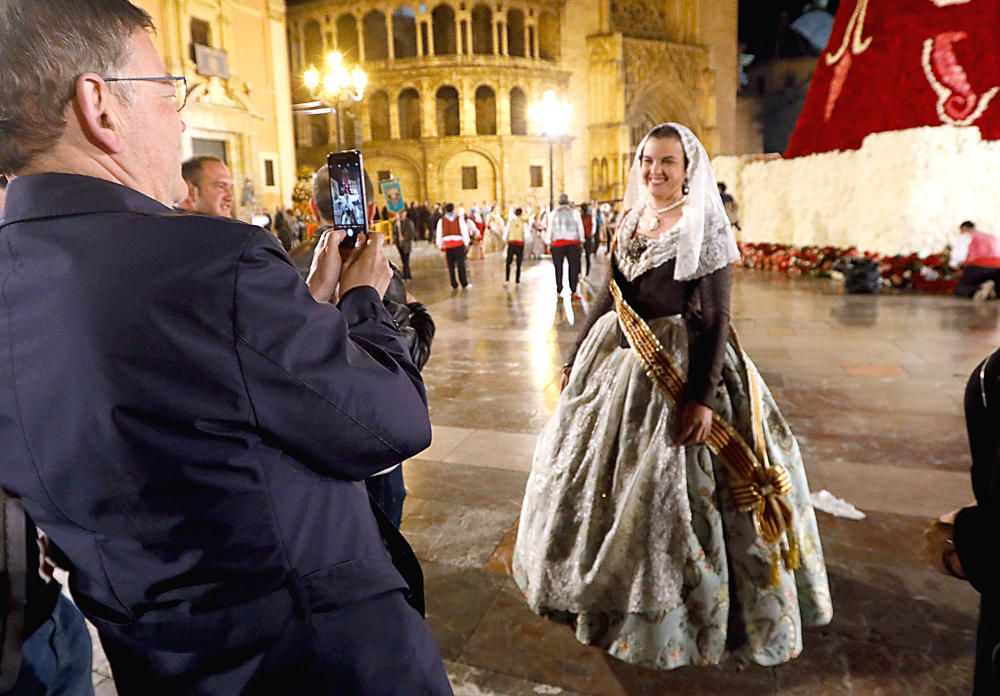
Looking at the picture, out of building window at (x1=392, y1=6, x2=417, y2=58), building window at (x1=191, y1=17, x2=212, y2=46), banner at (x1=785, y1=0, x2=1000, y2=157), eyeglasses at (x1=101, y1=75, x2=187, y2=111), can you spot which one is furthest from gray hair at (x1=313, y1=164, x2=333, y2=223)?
→ building window at (x1=392, y1=6, x2=417, y2=58)

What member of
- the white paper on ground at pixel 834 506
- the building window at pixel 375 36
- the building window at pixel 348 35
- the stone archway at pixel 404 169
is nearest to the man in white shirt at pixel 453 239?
the white paper on ground at pixel 834 506

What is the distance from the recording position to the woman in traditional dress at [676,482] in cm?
238

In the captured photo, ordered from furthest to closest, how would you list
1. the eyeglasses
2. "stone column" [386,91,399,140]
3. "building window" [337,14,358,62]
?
1. "building window" [337,14,358,62]
2. "stone column" [386,91,399,140]
3. the eyeglasses

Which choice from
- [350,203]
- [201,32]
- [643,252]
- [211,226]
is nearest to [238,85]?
[201,32]

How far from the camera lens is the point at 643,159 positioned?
265 centimetres

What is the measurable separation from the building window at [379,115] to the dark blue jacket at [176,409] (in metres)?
38.9

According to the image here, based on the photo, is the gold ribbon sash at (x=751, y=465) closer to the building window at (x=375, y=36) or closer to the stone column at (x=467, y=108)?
the stone column at (x=467, y=108)

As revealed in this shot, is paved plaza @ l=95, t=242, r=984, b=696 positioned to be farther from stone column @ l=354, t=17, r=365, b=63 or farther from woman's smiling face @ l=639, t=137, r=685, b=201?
stone column @ l=354, t=17, r=365, b=63

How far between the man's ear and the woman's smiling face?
6.39 ft

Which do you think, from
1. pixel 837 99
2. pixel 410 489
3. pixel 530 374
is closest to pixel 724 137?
pixel 837 99

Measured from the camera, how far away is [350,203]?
1.48 meters

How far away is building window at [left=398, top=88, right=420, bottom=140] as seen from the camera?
1494 inches

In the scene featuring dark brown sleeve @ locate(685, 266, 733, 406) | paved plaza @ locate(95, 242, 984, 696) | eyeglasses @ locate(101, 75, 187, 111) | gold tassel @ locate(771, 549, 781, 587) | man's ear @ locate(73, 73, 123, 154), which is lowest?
paved plaza @ locate(95, 242, 984, 696)

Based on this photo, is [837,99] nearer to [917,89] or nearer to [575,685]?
[917,89]
